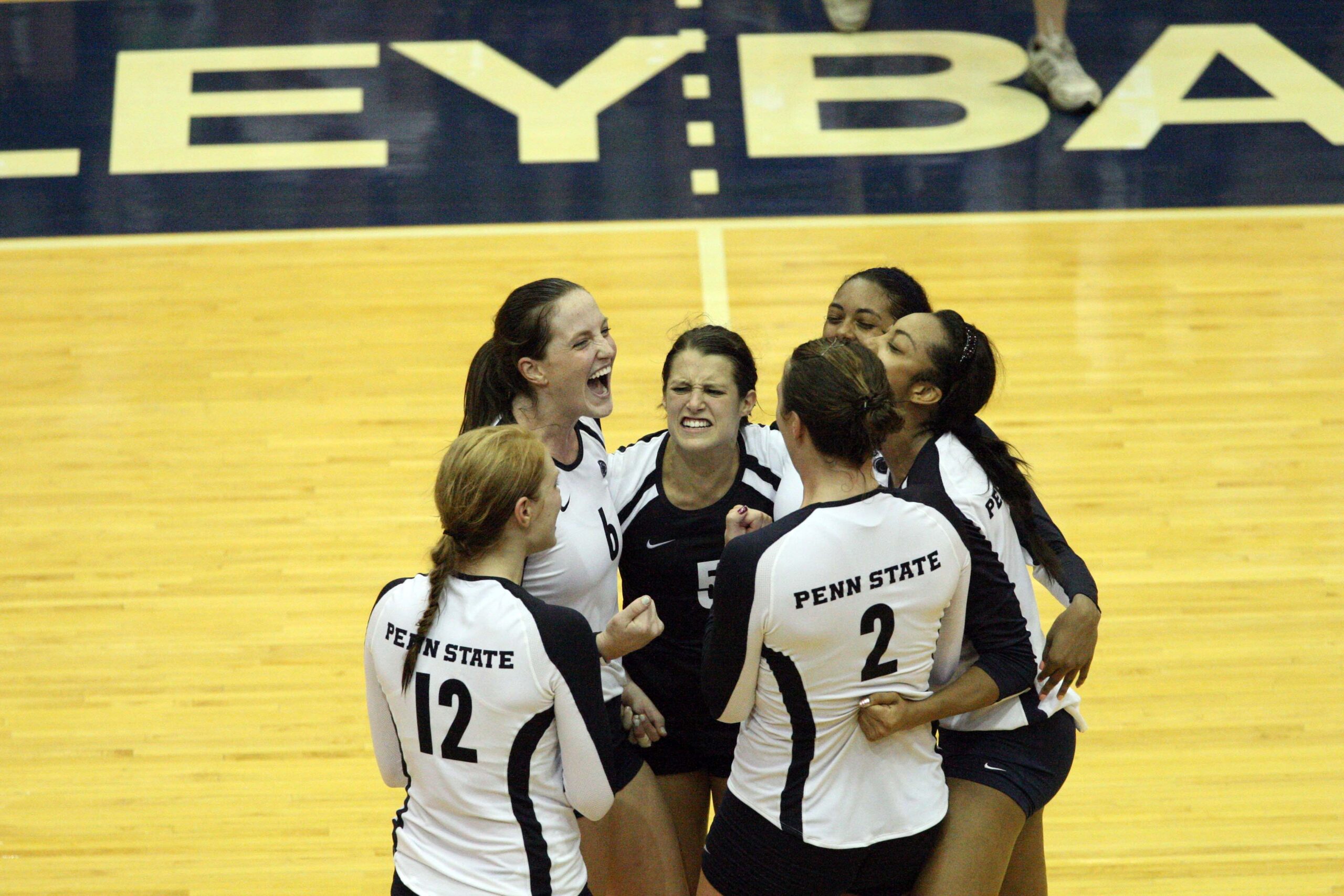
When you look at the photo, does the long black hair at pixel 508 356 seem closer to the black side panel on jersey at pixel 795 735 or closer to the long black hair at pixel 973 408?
the long black hair at pixel 973 408

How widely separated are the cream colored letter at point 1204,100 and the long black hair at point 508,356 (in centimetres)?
513

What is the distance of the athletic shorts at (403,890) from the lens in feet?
8.21

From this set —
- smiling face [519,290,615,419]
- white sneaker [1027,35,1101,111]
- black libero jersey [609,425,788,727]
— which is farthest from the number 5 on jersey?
white sneaker [1027,35,1101,111]

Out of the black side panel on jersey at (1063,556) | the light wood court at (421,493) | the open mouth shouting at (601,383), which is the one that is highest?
the open mouth shouting at (601,383)

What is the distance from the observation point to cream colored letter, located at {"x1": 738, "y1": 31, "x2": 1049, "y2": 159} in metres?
7.63

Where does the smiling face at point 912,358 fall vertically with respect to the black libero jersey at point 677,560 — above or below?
above

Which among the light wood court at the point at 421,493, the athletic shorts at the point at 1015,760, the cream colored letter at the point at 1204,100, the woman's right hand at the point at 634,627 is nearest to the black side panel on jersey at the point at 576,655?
the woman's right hand at the point at 634,627

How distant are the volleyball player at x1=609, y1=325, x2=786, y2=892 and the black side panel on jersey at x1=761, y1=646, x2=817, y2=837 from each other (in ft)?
1.83

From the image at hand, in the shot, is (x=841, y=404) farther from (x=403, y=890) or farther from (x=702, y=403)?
(x=403, y=890)

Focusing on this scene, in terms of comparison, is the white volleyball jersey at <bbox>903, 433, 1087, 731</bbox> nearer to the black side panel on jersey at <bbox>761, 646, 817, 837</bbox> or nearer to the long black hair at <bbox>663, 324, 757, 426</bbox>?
the black side panel on jersey at <bbox>761, 646, 817, 837</bbox>

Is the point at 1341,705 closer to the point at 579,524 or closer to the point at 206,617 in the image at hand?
the point at 579,524

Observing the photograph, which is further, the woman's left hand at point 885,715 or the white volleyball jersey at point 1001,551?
the white volleyball jersey at point 1001,551

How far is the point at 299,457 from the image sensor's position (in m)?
5.77

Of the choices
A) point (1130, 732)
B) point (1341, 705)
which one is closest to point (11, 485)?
point (1130, 732)
